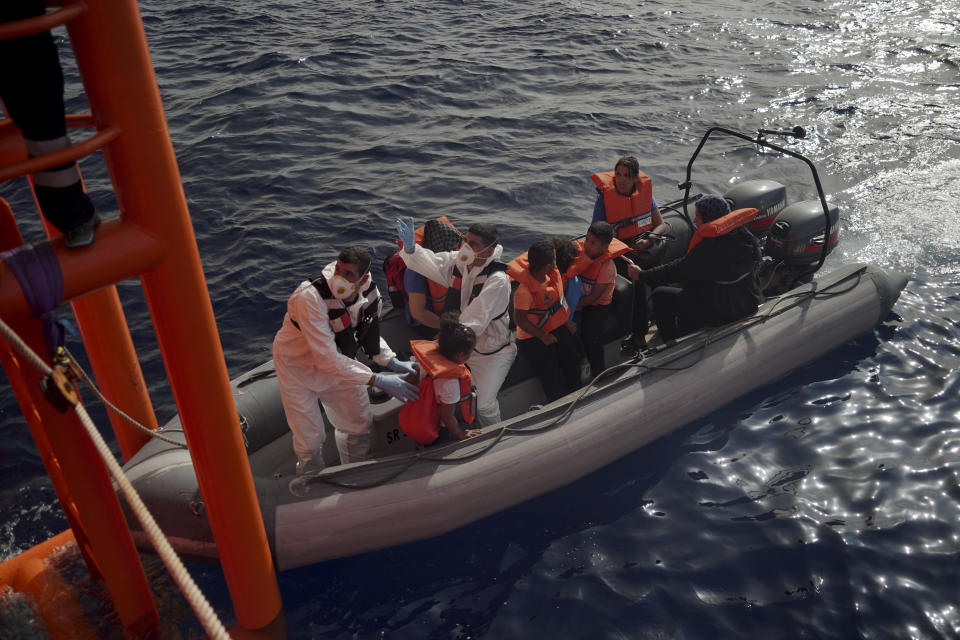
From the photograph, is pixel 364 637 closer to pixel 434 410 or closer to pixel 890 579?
pixel 434 410

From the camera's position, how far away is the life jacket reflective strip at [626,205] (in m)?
6.37

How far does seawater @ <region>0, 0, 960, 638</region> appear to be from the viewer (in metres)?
4.57

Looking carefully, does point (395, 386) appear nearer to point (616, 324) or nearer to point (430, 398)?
point (430, 398)

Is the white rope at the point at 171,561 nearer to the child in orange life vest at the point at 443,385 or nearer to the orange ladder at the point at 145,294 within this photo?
the orange ladder at the point at 145,294

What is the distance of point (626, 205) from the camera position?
21.0 feet

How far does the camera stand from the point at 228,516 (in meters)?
3.43

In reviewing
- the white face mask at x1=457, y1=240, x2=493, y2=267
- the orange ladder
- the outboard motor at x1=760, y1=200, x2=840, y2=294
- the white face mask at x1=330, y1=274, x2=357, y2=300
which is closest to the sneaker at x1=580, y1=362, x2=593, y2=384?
the white face mask at x1=457, y1=240, x2=493, y2=267

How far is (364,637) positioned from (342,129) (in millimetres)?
7991

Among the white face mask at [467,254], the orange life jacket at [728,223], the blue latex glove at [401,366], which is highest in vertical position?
the white face mask at [467,254]

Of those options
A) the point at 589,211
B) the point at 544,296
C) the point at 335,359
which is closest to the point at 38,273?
the point at 335,359

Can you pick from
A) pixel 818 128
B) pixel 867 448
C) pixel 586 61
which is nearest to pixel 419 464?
pixel 867 448

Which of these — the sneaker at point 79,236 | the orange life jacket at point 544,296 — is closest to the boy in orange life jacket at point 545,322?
the orange life jacket at point 544,296

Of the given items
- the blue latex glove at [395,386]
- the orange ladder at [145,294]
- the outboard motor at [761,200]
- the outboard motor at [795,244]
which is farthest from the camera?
the outboard motor at [761,200]

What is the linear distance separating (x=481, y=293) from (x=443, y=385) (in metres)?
0.75
